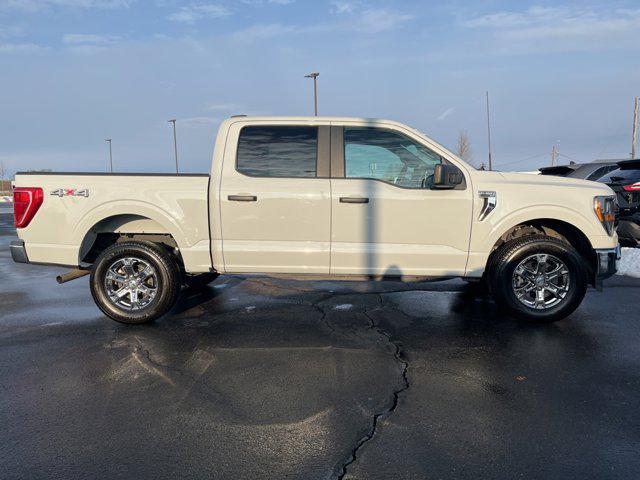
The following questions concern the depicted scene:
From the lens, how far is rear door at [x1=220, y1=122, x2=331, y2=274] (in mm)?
4742

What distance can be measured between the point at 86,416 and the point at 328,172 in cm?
305

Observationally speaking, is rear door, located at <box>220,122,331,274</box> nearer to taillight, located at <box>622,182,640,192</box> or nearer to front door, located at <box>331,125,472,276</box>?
front door, located at <box>331,125,472,276</box>

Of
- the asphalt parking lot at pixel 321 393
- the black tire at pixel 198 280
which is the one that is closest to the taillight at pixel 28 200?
the asphalt parking lot at pixel 321 393

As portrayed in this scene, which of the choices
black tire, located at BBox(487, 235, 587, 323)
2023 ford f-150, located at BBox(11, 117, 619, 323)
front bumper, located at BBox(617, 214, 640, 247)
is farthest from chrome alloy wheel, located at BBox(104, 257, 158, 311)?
front bumper, located at BBox(617, 214, 640, 247)

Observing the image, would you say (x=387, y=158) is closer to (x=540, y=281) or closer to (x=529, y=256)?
(x=529, y=256)

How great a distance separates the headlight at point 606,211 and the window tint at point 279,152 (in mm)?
2927

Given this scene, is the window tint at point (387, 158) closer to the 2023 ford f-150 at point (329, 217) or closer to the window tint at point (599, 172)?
the 2023 ford f-150 at point (329, 217)

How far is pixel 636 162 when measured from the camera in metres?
8.64

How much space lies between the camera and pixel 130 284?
4996 mm

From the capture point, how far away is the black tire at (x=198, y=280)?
5680 mm

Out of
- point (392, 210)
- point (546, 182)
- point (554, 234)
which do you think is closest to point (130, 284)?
point (392, 210)

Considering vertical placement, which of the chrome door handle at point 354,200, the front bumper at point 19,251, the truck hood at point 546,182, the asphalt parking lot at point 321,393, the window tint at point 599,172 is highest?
the window tint at point 599,172

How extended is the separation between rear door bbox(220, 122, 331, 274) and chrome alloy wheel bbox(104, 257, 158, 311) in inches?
35.3

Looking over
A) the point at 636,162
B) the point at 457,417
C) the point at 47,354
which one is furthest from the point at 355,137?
the point at 636,162
